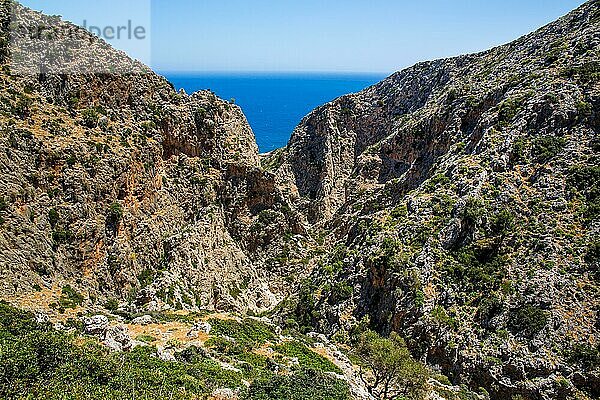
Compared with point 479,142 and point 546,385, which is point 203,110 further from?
point 546,385

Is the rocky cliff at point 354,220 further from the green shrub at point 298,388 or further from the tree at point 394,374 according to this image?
the green shrub at point 298,388

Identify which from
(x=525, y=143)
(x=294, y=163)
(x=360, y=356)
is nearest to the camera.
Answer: (x=360, y=356)

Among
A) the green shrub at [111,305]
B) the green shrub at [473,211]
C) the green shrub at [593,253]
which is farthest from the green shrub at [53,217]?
the green shrub at [593,253]

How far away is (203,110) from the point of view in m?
57.0

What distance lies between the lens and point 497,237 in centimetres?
3928

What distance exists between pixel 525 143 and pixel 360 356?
30.3 meters

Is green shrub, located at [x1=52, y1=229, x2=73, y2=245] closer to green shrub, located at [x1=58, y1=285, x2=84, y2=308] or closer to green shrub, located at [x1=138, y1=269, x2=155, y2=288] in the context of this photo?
green shrub, located at [x1=58, y1=285, x2=84, y2=308]

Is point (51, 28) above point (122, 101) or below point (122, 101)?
above

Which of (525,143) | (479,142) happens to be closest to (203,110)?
(479,142)

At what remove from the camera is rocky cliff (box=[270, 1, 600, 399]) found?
31.9 meters

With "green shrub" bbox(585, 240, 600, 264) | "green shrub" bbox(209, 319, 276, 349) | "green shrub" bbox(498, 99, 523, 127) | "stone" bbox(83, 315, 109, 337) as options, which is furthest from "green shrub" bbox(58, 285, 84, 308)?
"green shrub" bbox(498, 99, 523, 127)

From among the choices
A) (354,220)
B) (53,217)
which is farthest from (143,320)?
(354,220)

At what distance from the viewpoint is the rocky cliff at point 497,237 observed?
105 feet

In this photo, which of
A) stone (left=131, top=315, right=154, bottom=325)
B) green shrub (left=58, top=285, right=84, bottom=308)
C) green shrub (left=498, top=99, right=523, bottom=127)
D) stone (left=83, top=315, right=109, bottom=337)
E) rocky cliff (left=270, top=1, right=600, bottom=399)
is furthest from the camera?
green shrub (left=498, top=99, right=523, bottom=127)
